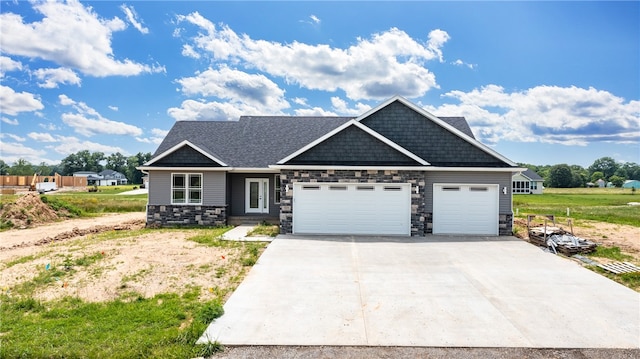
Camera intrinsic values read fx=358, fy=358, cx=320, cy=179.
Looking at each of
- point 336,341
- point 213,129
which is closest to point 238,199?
point 213,129

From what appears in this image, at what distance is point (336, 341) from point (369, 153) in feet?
31.6

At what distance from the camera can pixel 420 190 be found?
14.0m

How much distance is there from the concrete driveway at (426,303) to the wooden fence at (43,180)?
2441 inches

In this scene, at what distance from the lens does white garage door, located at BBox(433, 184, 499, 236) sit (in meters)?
14.4

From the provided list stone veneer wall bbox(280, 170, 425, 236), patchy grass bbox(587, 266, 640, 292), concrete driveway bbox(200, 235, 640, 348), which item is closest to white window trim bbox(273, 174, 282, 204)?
stone veneer wall bbox(280, 170, 425, 236)

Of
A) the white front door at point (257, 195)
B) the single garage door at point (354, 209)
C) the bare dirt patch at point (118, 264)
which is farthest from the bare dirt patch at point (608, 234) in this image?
the bare dirt patch at point (118, 264)

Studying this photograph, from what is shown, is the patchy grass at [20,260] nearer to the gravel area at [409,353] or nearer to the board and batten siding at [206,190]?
the board and batten siding at [206,190]

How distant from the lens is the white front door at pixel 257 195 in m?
17.6

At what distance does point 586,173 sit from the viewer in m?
A: 118

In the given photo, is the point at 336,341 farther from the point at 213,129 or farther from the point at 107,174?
the point at 107,174

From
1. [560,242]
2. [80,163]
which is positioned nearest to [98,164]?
[80,163]

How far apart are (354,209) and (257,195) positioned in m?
5.74

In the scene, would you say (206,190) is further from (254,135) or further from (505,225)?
(505,225)

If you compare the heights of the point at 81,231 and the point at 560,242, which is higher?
the point at 560,242
